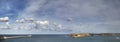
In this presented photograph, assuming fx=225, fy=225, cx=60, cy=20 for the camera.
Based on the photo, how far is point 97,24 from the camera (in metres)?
4.16

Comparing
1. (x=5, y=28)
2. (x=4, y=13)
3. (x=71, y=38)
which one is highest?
(x=4, y=13)

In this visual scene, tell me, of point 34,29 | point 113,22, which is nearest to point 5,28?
point 34,29

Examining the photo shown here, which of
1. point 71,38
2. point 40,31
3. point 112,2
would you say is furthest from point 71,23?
point 112,2

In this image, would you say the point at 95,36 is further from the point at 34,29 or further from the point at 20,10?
the point at 20,10

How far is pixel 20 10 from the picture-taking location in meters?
4.13

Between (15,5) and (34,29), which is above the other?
(15,5)

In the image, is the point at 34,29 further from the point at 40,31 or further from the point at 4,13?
the point at 4,13

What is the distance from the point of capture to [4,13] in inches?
161

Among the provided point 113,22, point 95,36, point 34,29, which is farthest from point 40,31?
point 113,22

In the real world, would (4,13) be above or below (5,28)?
above

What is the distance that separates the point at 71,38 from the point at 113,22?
0.84 meters

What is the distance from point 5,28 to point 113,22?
1988mm

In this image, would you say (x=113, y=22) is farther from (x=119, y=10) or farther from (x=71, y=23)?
(x=71, y=23)

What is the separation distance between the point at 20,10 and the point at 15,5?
131 mm
